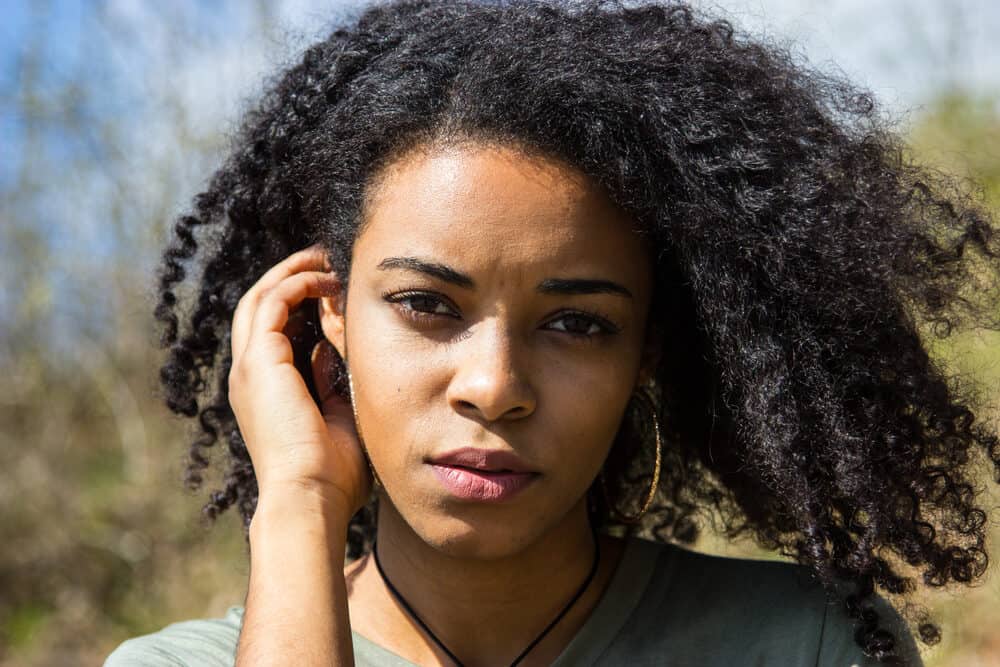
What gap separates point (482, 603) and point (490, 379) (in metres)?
0.63

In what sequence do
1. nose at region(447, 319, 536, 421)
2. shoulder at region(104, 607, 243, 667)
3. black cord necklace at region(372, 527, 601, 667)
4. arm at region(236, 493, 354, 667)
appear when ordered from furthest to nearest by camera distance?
black cord necklace at region(372, 527, 601, 667) < shoulder at region(104, 607, 243, 667) < nose at region(447, 319, 536, 421) < arm at region(236, 493, 354, 667)

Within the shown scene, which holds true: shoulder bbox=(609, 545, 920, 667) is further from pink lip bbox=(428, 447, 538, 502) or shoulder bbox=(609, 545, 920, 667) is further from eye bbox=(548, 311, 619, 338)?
eye bbox=(548, 311, 619, 338)

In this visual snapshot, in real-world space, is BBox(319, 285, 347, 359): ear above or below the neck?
above

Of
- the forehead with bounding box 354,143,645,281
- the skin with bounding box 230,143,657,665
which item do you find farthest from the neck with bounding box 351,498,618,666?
the forehead with bounding box 354,143,645,281

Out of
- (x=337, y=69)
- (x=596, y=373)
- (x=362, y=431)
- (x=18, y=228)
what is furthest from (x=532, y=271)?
(x=18, y=228)

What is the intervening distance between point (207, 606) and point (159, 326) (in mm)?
3382

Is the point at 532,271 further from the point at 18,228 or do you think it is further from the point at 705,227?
the point at 18,228

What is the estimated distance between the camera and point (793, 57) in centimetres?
279

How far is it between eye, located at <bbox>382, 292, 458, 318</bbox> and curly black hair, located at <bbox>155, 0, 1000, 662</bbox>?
0.92ft

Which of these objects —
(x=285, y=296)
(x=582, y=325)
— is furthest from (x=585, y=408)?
(x=285, y=296)

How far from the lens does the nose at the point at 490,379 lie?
7.71ft

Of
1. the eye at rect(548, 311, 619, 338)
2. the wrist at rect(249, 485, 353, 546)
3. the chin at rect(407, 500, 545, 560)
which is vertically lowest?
the chin at rect(407, 500, 545, 560)

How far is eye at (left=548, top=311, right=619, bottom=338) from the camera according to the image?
2.50 meters

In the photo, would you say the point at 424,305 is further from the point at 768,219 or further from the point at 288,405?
the point at 768,219
